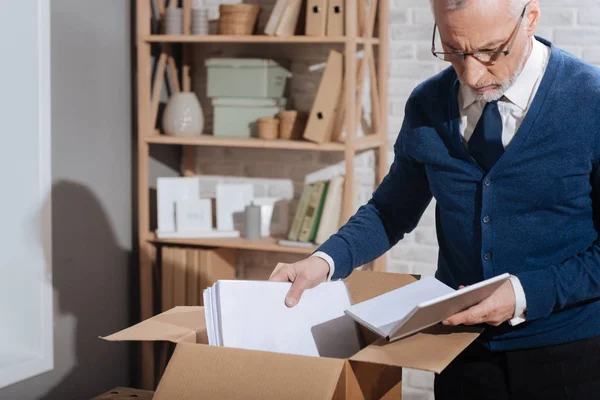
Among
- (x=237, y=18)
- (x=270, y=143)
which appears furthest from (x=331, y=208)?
(x=237, y=18)

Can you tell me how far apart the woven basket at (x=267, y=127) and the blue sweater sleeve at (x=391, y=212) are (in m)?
1.45

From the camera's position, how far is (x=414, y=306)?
53.0 inches

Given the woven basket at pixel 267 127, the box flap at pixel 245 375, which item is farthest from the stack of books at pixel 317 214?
the box flap at pixel 245 375

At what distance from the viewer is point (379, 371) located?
1.33 m

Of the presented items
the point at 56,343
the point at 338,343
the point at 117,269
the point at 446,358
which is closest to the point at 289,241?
the point at 117,269

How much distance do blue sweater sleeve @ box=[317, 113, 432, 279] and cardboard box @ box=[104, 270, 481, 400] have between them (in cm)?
42

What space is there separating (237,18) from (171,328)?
2019 mm

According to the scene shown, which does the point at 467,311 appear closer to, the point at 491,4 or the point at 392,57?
the point at 491,4

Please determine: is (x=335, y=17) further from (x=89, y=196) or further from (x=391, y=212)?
(x=391, y=212)

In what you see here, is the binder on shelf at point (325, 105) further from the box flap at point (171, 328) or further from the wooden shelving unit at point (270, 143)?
the box flap at point (171, 328)

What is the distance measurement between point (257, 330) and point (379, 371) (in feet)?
0.75

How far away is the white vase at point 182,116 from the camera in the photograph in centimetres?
336

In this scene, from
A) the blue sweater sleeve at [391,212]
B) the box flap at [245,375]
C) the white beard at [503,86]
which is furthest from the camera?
the blue sweater sleeve at [391,212]

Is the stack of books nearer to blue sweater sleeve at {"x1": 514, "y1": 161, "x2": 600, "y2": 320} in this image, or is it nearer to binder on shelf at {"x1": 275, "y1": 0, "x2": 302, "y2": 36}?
binder on shelf at {"x1": 275, "y1": 0, "x2": 302, "y2": 36}
